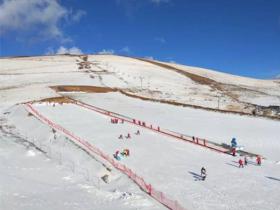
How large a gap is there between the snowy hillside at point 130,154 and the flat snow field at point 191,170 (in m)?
→ 0.07

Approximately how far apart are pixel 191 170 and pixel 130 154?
277 inches

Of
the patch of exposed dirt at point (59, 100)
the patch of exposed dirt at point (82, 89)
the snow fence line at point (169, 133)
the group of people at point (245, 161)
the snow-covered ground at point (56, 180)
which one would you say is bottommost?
the snow-covered ground at point (56, 180)

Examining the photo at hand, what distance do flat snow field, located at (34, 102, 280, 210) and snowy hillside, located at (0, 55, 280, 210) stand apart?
0.23 feet

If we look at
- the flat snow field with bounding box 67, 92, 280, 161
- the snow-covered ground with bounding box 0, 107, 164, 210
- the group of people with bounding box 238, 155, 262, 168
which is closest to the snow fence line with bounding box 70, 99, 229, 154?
the flat snow field with bounding box 67, 92, 280, 161

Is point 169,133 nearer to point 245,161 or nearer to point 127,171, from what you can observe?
point 245,161

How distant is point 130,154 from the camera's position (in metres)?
39.7

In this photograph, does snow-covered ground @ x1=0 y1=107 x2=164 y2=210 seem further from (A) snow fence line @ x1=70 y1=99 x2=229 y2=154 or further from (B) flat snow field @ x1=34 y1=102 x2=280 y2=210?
(A) snow fence line @ x1=70 y1=99 x2=229 y2=154

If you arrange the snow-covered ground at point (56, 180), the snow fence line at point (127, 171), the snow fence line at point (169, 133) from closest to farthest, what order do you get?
the snow fence line at point (127, 171)
the snow-covered ground at point (56, 180)
the snow fence line at point (169, 133)

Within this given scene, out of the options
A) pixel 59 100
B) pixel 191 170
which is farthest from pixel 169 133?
pixel 59 100

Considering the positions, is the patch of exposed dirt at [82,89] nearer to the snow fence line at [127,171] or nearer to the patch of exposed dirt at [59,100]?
the patch of exposed dirt at [59,100]

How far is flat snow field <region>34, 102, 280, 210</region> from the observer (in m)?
27.7

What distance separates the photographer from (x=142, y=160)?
3772 centimetres

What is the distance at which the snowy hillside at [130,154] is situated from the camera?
28031mm

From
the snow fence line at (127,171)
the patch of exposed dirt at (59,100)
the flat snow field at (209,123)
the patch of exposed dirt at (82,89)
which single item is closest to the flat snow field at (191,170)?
the snow fence line at (127,171)
